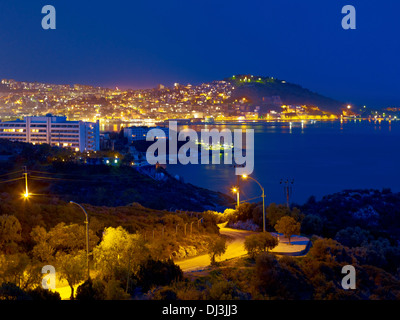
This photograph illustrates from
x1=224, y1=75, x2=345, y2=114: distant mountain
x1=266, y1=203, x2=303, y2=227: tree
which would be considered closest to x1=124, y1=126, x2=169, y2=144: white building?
x1=266, y1=203, x2=303, y2=227: tree

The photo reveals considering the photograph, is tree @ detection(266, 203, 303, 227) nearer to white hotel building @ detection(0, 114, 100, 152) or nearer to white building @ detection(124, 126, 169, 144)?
white hotel building @ detection(0, 114, 100, 152)

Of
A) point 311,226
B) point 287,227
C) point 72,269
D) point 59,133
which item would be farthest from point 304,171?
point 72,269

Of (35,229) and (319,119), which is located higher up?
(319,119)

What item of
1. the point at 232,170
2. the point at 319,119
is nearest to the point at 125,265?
the point at 232,170

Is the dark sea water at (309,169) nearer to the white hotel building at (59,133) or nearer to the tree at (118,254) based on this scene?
the white hotel building at (59,133)

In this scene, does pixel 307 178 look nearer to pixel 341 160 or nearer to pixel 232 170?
pixel 232 170

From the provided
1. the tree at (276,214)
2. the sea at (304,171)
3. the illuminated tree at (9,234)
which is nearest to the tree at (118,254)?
the illuminated tree at (9,234)
